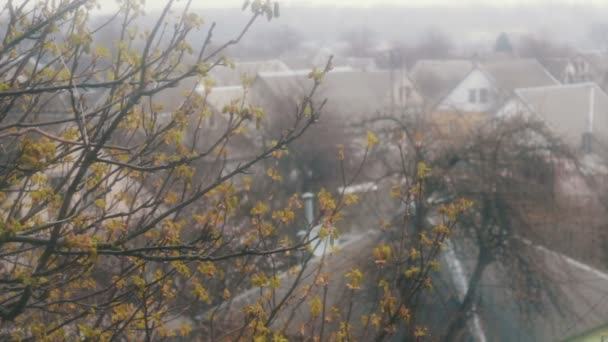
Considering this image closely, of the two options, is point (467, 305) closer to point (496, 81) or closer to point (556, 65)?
point (496, 81)

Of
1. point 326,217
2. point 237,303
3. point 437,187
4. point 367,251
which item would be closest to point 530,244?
point 437,187

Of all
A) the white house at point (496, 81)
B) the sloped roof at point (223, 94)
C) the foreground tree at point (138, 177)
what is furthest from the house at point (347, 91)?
the foreground tree at point (138, 177)

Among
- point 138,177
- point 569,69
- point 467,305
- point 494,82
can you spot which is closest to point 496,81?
point 494,82

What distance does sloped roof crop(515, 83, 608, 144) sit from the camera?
19.7 m

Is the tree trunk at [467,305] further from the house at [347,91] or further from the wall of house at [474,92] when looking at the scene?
the wall of house at [474,92]

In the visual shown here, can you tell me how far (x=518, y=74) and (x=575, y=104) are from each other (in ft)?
27.3

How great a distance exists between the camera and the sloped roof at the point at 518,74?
94.5 feet

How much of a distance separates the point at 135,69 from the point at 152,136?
0.31 meters

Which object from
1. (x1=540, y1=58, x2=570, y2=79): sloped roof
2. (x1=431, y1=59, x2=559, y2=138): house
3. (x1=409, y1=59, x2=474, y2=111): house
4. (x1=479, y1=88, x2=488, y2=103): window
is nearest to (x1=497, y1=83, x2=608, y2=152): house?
(x1=431, y1=59, x2=559, y2=138): house

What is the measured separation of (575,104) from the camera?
23.0 metres

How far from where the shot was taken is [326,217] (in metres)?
3.65

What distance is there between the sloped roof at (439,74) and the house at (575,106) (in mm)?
5182

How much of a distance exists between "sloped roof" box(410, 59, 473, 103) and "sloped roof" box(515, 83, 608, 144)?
17.0 ft

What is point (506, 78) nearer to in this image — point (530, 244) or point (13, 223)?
point (530, 244)
